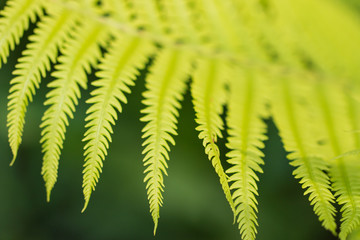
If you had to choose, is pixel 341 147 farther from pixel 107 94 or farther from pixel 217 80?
pixel 107 94

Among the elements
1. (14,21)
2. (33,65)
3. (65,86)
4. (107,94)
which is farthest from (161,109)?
(14,21)

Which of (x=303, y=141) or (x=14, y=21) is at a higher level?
(x=14, y=21)

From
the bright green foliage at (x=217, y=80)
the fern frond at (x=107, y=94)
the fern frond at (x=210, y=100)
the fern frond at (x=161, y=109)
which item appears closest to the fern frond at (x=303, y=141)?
the bright green foliage at (x=217, y=80)

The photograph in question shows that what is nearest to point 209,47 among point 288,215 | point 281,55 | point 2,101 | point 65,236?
point 281,55

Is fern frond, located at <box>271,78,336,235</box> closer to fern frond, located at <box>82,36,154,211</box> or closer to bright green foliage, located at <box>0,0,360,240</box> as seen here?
bright green foliage, located at <box>0,0,360,240</box>

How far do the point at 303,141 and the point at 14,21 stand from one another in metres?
0.87

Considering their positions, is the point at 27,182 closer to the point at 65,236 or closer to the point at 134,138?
the point at 65,236

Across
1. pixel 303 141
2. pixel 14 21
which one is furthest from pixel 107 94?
pixel 303 141

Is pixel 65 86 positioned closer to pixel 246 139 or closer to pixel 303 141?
pixel 246 139

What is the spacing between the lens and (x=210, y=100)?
97cm

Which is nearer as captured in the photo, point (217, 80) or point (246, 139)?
point (246, 139)

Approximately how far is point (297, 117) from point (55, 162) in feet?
2.31

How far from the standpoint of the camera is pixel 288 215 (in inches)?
74.0

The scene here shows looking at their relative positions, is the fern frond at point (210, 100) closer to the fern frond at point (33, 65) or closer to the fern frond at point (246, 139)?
the fern frond at point (246, 139)
